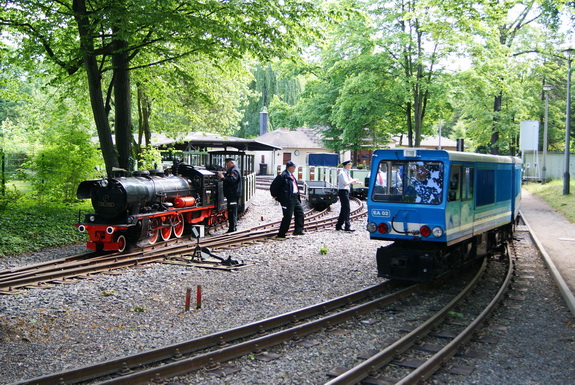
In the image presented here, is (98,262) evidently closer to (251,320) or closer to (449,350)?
(251,320)

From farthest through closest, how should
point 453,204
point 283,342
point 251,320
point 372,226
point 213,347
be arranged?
point 372,226 < point 453,204 < point 251,320 < point 283,342 < point 213,347

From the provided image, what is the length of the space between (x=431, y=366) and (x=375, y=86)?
23432 mm

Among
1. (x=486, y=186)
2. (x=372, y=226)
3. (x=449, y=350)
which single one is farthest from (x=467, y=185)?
(x=449, y=350)

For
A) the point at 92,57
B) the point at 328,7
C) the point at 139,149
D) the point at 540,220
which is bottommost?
the point at 540,220

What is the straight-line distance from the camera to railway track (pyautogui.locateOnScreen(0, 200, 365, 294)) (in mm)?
9680

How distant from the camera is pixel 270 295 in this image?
920 centimetres

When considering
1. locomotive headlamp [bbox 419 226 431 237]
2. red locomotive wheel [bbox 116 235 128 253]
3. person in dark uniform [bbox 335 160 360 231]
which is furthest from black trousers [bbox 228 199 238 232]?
locomotive headlamp [bbox 419 226 431 237]

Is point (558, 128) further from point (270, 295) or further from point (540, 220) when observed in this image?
point (270, 295)

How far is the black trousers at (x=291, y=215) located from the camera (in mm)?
15297

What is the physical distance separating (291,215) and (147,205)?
3859mm

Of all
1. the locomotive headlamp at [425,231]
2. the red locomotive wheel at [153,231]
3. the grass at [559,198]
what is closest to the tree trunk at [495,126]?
the grass at [559,198]

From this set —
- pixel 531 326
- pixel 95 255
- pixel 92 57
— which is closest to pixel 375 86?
pixel 92 57

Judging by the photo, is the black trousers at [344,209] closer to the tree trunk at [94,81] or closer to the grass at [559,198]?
the tree trunk at [94,81]

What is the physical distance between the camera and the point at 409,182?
32.0ft
